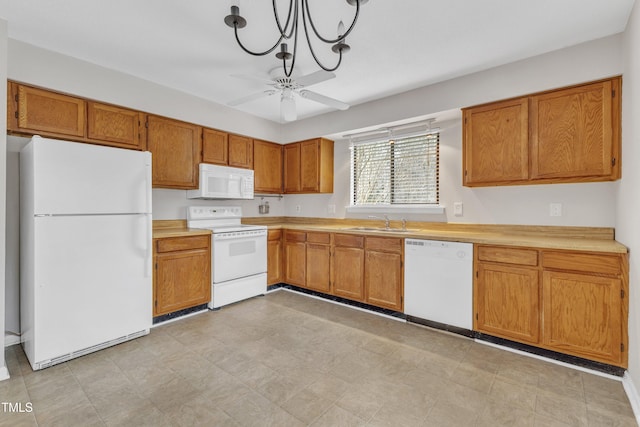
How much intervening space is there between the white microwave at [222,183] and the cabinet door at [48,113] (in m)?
1.20

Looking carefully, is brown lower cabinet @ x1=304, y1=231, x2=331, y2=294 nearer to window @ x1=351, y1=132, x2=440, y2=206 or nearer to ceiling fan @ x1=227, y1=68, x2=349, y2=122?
window @ x1=351, y1=132, x2=440, y2=206

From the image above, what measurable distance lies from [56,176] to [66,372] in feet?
4.66

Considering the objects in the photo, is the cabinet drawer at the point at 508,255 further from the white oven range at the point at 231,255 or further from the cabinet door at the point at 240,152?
the cabinet door at the point at 240,152

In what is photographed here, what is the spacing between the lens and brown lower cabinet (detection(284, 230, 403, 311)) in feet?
10.6

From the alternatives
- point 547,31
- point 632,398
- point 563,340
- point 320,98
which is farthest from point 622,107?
point 320,98

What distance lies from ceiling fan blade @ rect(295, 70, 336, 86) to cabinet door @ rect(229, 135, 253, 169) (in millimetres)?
1832

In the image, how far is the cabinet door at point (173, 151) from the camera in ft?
10.7

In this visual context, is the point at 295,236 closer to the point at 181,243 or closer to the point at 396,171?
the point at 181,243

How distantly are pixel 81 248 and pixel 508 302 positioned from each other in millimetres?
3447

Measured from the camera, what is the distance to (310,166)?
447 cm

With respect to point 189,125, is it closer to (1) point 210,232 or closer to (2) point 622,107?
(1) point 210,232

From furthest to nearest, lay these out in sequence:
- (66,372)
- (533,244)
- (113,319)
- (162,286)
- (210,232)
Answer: (210,232) < (162,286) < (113,319) < (533,244) < (66,372)

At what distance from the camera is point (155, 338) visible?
2756mm

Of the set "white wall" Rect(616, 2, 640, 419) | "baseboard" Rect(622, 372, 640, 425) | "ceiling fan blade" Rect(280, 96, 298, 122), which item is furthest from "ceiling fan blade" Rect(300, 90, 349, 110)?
"baseboard" Rect(622, 372, 640, 425)
